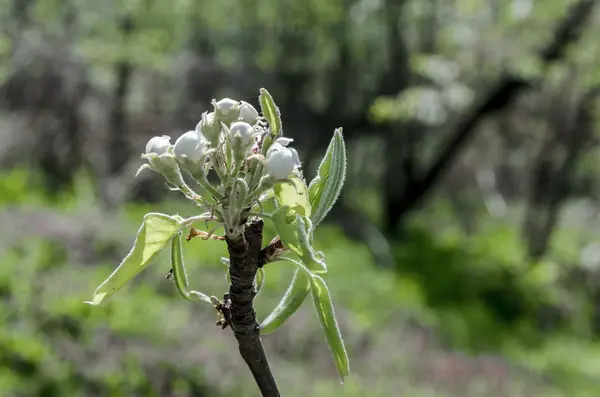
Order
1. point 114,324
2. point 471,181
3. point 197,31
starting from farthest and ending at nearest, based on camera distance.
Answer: point 471,181, point 197,31, point 114,324

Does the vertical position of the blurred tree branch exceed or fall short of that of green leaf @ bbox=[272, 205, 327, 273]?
it falls short

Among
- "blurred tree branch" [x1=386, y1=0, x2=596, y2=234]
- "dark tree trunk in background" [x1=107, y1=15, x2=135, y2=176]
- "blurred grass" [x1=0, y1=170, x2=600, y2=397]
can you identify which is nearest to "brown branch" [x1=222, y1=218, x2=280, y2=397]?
"blurred grass" [x1=0, y1=170, x2=600, y2=397]

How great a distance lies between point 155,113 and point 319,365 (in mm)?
8501

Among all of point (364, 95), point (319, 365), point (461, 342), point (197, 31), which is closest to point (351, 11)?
point (364, 95)

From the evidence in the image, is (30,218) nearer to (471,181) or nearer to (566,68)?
(566,68)

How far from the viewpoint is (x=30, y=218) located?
7574 mm

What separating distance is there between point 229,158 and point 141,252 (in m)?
0.12

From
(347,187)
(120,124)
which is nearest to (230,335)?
(120,124)

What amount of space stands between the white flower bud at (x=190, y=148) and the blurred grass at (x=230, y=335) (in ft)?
11.5

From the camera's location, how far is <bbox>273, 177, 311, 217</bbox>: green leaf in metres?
0.71

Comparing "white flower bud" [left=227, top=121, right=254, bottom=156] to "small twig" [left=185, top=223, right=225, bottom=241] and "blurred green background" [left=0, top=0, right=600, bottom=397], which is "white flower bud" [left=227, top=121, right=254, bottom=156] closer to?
"small twig" [left=185, top=223, right=225, bottom=241]

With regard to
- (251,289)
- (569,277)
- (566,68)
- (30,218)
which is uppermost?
(251,289)

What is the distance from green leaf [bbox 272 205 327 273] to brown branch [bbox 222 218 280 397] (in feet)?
0.09

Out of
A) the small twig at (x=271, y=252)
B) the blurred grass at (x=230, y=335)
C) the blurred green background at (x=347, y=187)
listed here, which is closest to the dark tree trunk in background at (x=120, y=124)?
the blurred green background at (x=347, y=187)
